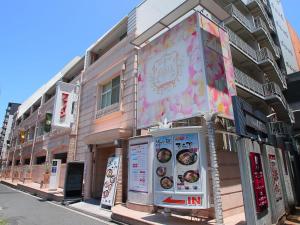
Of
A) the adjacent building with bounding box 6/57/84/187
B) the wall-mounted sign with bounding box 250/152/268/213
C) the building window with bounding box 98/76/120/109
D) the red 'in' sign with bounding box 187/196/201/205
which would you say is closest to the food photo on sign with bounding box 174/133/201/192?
the red 'in' sign with bounding box 187/196/201/205

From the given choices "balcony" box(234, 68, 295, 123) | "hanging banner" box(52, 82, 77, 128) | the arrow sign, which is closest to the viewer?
the arrow sign

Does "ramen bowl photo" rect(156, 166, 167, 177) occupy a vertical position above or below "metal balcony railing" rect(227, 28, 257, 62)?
below

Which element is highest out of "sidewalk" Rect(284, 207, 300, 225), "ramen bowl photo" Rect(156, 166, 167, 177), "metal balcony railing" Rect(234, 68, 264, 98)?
"metal balcony railing" Rect(234, 68, 264, 98)

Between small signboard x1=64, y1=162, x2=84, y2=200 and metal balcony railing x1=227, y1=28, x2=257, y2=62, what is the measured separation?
1209 cm

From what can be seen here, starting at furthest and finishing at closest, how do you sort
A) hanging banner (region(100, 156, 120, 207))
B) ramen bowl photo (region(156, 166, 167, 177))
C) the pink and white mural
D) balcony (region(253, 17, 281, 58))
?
balcony (region(253, 17, 281, 58))
hanging banner (region(100, 156, 120, 207))
the pink and white mural
ramen bowl photo (region(156, 166, 167, 177))

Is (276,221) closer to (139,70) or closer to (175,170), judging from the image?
(175,170)

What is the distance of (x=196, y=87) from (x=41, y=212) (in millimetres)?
7997

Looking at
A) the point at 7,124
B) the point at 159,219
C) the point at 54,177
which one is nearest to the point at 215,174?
the point at 159,219

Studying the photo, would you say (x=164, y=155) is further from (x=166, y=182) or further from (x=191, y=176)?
(x=191, y=176)

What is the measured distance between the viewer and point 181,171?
6.66 m

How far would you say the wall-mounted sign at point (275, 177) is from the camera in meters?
6.62

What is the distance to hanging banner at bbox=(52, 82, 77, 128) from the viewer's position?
15.7 metres

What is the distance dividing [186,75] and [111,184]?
5.61 metres

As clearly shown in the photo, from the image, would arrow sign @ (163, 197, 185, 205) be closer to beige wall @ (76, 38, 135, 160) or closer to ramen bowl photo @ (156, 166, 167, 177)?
ramen bowl photo @ (156, 166, 167, 177)
